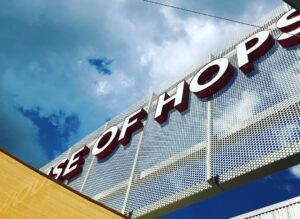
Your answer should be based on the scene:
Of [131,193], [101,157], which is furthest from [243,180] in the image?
[101,157]

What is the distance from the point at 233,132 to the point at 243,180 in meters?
0.81

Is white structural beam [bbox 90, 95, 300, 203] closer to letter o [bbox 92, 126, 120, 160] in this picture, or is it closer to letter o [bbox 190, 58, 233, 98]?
letter o [bbox 190, 58, 233, 98]

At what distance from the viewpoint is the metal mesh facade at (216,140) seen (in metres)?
5.09

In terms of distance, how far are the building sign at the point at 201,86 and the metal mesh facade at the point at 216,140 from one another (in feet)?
0.41

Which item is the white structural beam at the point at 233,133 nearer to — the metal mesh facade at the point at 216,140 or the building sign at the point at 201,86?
the metal mesh facade at the point at 216,140

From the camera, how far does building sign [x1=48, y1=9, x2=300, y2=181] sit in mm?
6352

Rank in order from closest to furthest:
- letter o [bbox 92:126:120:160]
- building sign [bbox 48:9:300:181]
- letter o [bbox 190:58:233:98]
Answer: building sign [bbox 48:9:300:181] → letter o [bbox 190:58:233:98] → letter o [bbox 92:126:120:160]

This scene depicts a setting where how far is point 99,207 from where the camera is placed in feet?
11.5

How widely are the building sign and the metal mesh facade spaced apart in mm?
125

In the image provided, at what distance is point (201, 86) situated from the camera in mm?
7047

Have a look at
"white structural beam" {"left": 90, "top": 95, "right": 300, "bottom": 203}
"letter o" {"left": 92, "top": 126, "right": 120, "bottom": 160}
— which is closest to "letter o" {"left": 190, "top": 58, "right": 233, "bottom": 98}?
"white structural beam" {"left": 90, "top": 95, "right": 300, "bottom": 203}

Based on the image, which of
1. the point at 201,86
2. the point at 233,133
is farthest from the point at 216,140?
the point at 201,86

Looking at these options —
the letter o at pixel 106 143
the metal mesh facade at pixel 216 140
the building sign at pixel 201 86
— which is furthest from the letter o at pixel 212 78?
the letter o at pixel 106 143

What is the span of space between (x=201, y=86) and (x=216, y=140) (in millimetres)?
1496
